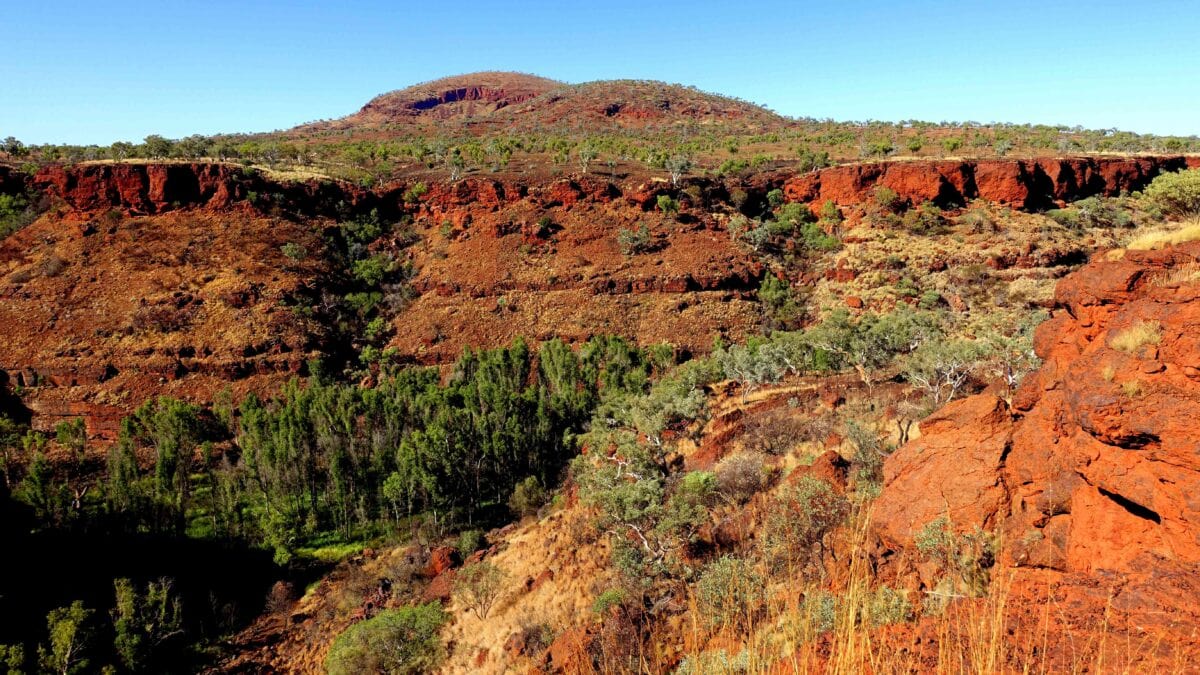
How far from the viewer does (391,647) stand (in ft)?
47.7

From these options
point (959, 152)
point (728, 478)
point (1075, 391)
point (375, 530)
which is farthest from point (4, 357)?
point (959, 152)

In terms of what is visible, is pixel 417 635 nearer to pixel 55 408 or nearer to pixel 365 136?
pixel 55 408

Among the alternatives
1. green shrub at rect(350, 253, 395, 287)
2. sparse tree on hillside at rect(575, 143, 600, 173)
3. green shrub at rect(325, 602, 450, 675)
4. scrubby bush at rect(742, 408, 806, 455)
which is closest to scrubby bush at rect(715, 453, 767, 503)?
scrubby bush at rect(742, 408, 806, 455)

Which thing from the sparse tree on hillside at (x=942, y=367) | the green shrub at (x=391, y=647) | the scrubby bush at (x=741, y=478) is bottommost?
the green shrub at (x=391, y=647)

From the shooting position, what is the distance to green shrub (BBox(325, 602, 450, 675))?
46.9ft

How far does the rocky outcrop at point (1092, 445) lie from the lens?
592 centimetres

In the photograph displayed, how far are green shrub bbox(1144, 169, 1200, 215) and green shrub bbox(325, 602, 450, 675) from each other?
2543 cm

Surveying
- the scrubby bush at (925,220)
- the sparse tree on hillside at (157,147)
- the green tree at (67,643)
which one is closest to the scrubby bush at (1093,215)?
the scrubby bush at (925,220)

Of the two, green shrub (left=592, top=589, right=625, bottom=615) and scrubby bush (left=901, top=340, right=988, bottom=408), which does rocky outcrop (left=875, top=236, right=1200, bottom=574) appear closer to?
green shrub (left=592, top=589, right=625, bottom=615)

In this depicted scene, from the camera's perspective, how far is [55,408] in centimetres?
3428

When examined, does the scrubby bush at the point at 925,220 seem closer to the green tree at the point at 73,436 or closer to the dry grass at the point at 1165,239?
the dry grass at the point at 1165,239

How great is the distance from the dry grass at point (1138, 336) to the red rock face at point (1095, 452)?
16 millimetres

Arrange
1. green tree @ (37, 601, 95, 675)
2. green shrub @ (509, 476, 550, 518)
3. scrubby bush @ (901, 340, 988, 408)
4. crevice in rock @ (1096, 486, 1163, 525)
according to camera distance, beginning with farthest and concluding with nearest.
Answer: green shrub @ (509, 476, 550, 518)
scrubby bush @ (901, 340, 988, 408)
green tree @ (37, 601, 95, 675)
crevice in rock @ (1096, 486, 1163, 525)

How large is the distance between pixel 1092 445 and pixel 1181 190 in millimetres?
18467
